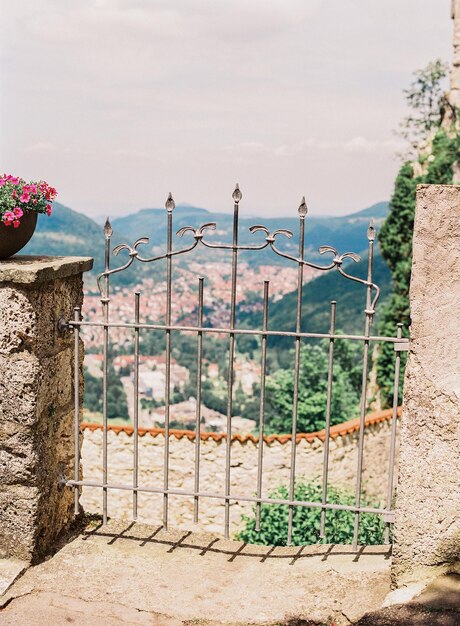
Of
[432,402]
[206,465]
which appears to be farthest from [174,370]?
[432,402]

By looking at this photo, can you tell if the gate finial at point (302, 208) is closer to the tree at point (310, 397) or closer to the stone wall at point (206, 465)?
the stone wall at point (206, 465)

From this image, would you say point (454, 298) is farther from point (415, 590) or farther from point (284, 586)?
point (284, 586)

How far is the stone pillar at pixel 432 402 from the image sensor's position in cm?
369

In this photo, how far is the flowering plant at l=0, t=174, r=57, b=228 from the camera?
4.19 meters

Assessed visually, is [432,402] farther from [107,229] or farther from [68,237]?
[68,237]

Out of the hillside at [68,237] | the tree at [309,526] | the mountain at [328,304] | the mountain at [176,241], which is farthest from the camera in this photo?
the hillside at [68,237]

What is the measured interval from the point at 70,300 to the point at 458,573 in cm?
271

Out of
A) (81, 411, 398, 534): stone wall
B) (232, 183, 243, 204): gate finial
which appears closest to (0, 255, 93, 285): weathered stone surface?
(232, 183, 243, 204): gate finial

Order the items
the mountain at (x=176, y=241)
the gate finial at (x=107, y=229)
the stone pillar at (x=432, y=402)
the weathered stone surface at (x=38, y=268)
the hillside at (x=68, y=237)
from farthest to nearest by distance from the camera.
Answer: the hillside at (x=68, y=237) < the mountain at (x=176, y=241) < the gate finial at (x=107, y=229) < the weathered stone surface at (x=38, y=268) < the stone pillar at (x=432, y=402)

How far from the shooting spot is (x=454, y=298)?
3.70m

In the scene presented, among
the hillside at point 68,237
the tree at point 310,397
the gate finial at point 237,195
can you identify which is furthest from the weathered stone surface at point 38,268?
the hillside at point 68,237

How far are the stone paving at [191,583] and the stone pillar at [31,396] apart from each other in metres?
0.28

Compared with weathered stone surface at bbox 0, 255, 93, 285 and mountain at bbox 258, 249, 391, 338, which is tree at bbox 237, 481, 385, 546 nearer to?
weathered stone surface at bbox 0, 255, 93, 285

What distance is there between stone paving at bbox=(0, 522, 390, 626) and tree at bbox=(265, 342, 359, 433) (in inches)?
409
